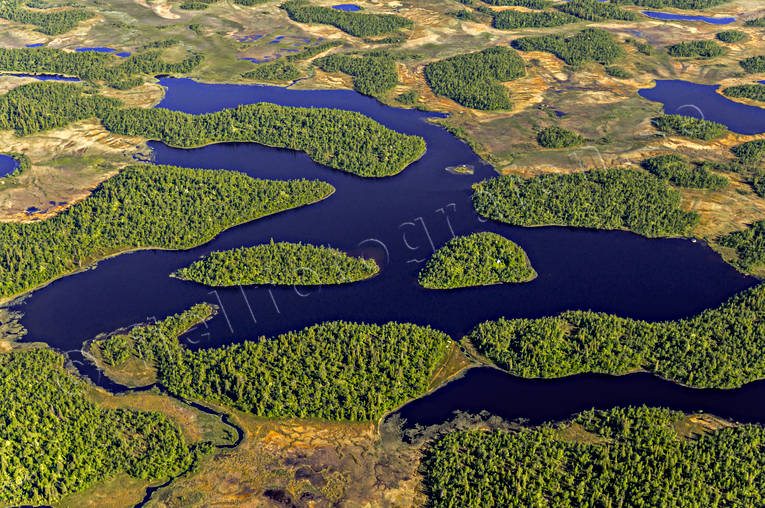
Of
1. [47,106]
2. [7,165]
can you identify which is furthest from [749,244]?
[47,106]

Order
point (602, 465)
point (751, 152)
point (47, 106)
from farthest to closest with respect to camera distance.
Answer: point (47, 106), point (751, 152), point (602, 465)

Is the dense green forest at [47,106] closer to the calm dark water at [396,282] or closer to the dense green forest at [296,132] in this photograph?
the dense green forest at [296,132]

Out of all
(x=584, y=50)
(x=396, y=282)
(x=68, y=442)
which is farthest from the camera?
(x=584, y=50)

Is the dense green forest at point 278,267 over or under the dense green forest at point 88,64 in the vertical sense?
under

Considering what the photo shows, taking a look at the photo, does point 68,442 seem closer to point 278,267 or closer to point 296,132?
point 278,267

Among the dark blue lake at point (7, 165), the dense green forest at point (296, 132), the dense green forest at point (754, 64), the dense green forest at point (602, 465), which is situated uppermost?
the dense green forest at point (754, 64)

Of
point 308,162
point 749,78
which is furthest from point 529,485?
point 749,78

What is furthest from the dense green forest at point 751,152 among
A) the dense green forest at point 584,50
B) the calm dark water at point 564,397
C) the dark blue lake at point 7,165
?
the dark blue lake at point 7,165
